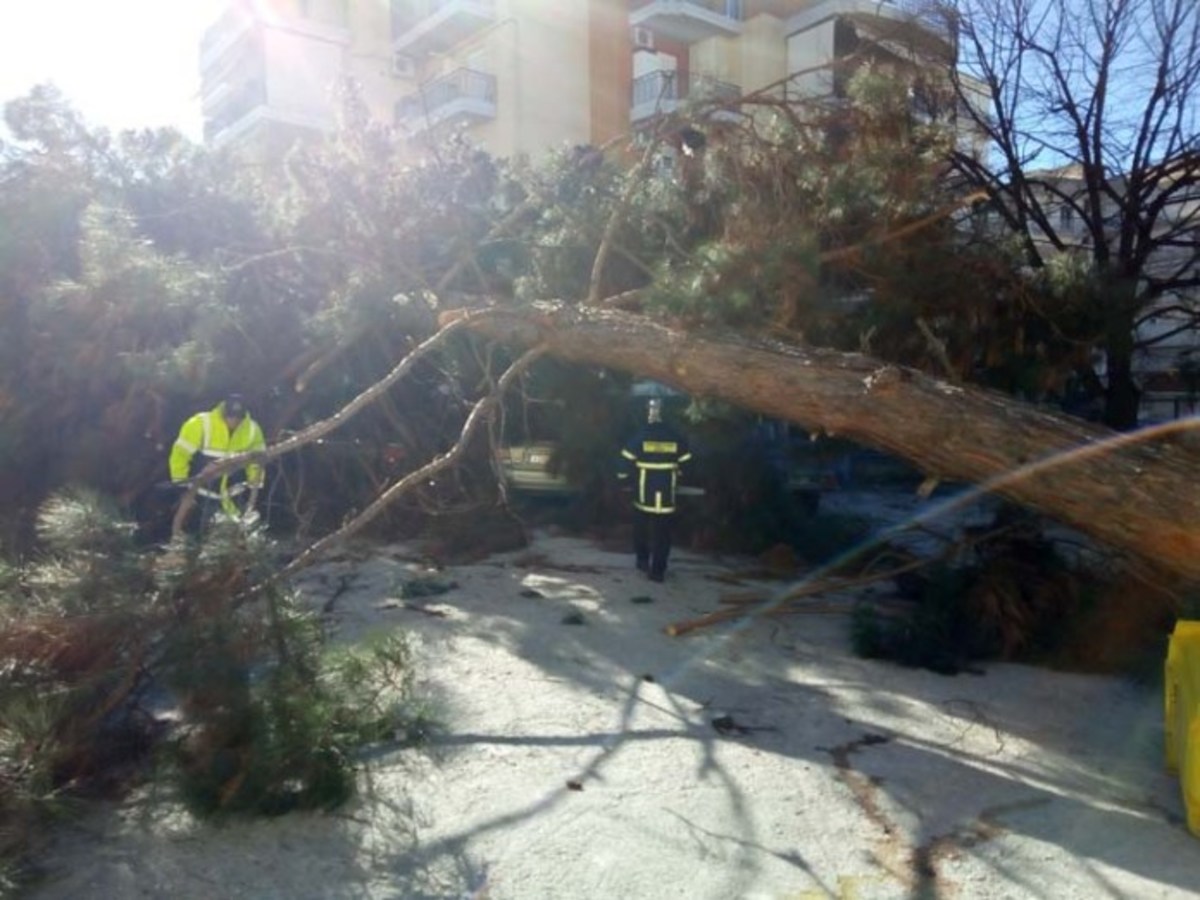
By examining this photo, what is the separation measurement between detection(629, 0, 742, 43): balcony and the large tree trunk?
21.1 metres

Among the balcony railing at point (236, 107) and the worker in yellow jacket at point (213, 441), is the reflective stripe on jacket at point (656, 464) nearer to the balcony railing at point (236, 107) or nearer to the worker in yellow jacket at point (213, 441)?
the worker in yellow jacket at point (213, 441)

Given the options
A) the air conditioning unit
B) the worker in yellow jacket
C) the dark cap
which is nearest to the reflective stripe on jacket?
the worker in yellow jacket

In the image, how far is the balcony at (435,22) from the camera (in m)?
26.2

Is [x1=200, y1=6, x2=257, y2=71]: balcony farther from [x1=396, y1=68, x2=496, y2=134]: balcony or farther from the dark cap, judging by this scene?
the dark cap

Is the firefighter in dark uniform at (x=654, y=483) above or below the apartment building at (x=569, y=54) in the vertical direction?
below

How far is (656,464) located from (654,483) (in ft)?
0.54

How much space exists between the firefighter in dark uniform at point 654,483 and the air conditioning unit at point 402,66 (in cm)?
2385

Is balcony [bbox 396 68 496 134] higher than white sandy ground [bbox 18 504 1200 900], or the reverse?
balcony [bbox 396 68 496 134]

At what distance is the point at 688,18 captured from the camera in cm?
2569

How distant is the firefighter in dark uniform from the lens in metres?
8.18

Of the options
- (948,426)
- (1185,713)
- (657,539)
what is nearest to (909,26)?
(657,539)

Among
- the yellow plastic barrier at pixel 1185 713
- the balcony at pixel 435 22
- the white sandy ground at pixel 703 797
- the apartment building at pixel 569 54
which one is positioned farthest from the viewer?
the balcony at pixel 435 22

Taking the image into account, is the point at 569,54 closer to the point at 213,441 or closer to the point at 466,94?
the point at 466,94

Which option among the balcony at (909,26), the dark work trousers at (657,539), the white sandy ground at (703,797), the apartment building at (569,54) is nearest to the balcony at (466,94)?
the apartment building at (569,54)
